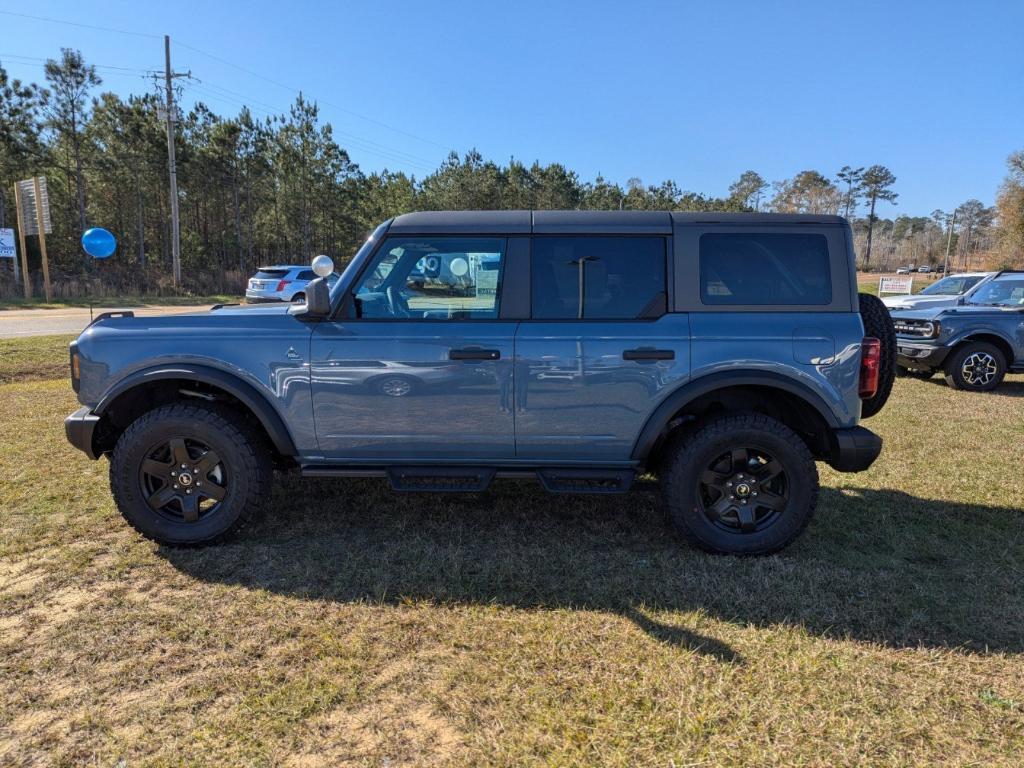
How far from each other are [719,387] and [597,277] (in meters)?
0.92

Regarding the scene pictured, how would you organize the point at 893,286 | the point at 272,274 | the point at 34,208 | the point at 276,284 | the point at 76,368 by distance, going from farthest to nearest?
the point at 893,286 → the point at 34,208 → the point at 272,274 → the point at 276,284 → the point at 76,368

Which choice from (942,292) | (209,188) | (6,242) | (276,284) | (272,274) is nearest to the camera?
(942,292)

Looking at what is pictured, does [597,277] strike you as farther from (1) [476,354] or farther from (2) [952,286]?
(2) [952,286]

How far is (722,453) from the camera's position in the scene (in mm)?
3572

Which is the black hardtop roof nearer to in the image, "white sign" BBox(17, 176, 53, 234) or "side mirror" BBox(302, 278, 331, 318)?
"side mirror" BBox(302, 278, 331, 318)

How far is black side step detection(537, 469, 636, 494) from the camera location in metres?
3.59

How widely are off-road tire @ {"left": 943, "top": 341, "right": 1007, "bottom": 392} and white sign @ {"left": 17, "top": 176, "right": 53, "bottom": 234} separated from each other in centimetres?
2421

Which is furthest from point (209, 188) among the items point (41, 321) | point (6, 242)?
point (41, 321)

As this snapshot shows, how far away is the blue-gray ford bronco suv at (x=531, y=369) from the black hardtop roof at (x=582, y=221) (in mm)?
15

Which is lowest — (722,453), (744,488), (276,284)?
(744,488)

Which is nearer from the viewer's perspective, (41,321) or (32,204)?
(41,321)

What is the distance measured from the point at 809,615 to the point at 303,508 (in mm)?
3198

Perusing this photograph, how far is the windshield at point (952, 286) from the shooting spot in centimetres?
1142

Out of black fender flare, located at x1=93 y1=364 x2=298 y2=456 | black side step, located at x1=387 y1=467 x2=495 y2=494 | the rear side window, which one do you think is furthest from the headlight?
the rear side window
